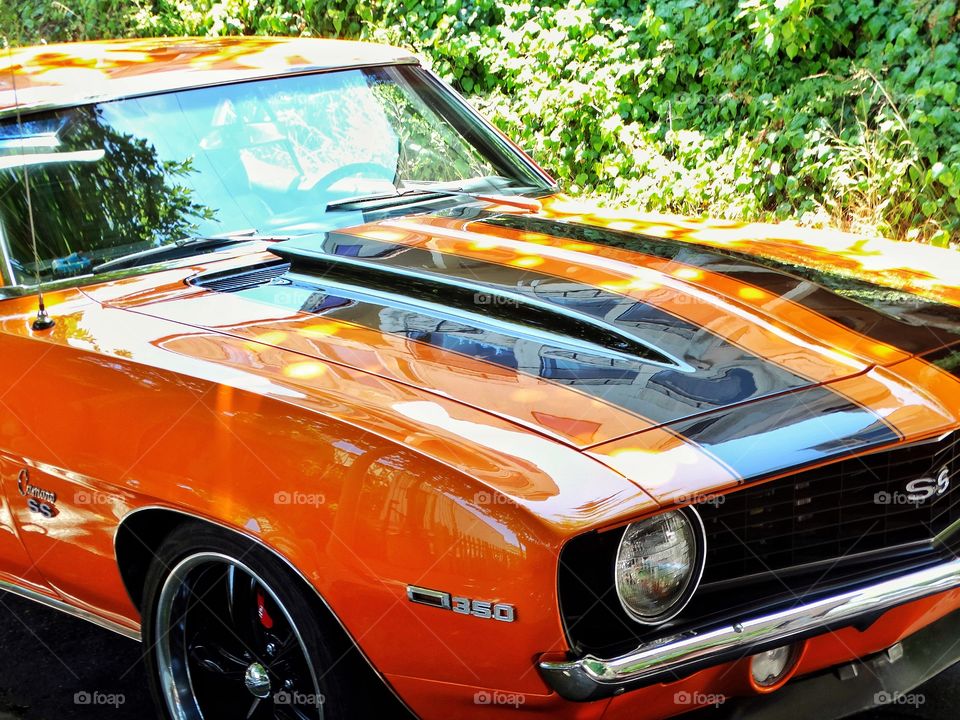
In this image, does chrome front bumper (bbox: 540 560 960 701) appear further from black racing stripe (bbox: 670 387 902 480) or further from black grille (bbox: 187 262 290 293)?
black grille (bbox: 187 262 290 293)

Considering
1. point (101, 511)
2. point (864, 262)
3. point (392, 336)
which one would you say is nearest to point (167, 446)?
point (101, 511)

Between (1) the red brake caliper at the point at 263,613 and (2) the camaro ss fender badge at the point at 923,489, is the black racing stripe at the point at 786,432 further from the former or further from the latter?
(1) the red brake caliper at the point at 263,613

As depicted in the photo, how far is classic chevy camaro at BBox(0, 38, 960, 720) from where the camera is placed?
6.76 ft

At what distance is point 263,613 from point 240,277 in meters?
0.98

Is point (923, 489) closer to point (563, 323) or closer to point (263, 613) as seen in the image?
point (563, 323)

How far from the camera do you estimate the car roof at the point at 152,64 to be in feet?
10.9

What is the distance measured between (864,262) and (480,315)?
122cm

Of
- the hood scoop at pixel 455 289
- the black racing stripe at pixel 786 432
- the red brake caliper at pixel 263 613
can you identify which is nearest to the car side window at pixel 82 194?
the hood scoop at pixel 455 289

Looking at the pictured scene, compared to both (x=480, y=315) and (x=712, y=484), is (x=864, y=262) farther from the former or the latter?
(x=712, y=484)

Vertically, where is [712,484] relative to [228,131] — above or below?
below

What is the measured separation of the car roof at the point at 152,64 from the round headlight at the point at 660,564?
2.15m

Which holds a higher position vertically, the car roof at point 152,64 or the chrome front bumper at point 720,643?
the car roof at point 152,64

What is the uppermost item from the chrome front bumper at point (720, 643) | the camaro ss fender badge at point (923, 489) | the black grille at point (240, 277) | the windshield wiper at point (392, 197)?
the windshield wiper at point (392, 197)

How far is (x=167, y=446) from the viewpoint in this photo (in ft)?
8.23
